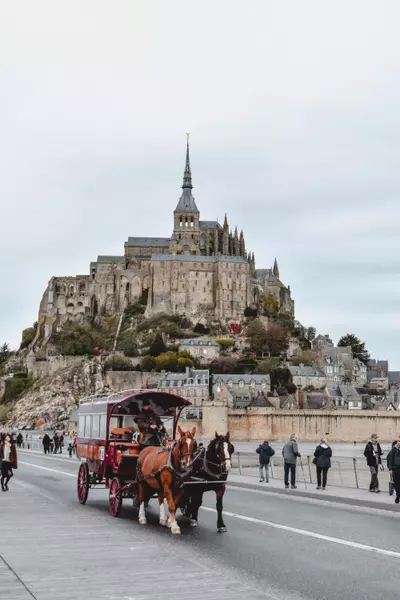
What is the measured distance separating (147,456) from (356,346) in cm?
10969

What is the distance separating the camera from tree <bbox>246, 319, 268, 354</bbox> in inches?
3866

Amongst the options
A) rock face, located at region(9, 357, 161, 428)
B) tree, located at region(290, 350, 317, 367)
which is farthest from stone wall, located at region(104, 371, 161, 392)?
tree, located at region(290, 350, 317, 367)

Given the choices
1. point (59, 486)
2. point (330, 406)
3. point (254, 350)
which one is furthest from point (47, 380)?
point (59, 486)

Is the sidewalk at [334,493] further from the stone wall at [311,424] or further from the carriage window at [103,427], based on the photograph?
the stone wall at [311,424]

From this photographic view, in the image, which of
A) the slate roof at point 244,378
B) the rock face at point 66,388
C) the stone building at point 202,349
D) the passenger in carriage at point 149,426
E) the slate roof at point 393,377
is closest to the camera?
the passenger in carriage at point 149,426

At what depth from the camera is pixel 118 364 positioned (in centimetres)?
9562

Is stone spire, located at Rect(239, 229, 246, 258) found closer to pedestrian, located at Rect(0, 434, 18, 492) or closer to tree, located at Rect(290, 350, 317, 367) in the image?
tree, located at Rect(290, 350, 317, 367)

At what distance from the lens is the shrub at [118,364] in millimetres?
95250

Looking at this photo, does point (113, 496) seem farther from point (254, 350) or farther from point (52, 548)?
point (254, 350)

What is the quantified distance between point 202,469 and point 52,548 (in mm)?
2484

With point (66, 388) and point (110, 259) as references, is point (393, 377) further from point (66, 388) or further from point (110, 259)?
point (66, 388)

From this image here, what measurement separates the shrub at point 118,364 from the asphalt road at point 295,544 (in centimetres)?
7934

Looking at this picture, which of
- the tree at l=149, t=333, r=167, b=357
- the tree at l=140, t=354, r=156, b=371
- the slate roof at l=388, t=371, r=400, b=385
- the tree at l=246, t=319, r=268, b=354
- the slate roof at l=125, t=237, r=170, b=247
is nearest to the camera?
the tree at l=140, t=354, r=156, b=371

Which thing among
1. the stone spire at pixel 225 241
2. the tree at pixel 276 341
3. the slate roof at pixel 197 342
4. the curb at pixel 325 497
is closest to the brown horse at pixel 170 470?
the curb at pixel 325 497
